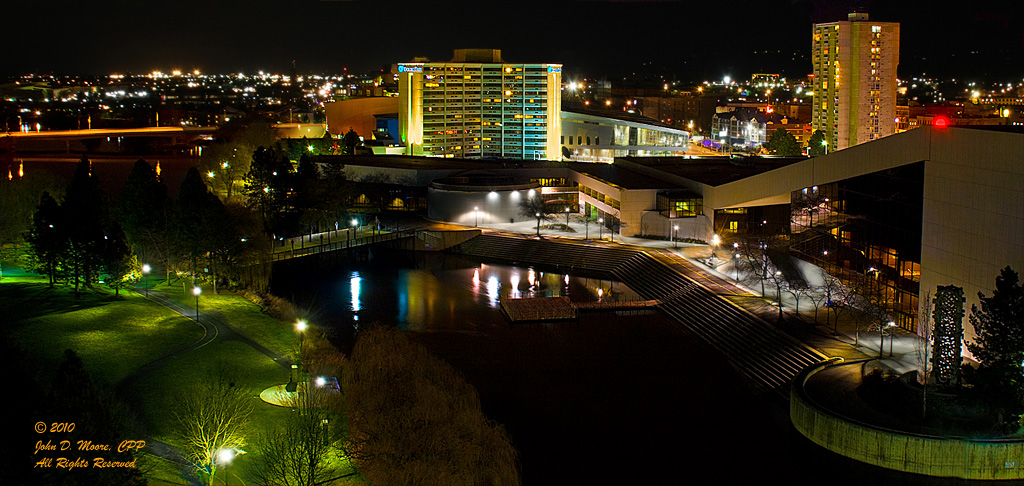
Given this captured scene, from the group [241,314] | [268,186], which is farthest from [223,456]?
[268,186]

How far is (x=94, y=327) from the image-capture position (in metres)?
16.7

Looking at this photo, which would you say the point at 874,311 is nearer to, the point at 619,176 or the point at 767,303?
the point at 767,303

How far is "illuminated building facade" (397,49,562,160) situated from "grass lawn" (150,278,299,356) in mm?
27030

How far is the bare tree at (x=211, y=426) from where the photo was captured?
10.7m

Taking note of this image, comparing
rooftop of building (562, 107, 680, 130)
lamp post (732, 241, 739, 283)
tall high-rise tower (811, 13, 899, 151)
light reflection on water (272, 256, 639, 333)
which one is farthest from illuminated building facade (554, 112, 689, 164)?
lamp post (732, 241, 739, 283)

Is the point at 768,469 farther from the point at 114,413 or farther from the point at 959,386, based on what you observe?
the point at 114,413

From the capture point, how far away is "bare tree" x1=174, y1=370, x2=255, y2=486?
35.2 ft

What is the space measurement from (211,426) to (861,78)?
131ft

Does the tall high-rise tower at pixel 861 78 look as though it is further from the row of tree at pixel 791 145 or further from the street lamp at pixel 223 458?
the street lamp at pixel 223 458

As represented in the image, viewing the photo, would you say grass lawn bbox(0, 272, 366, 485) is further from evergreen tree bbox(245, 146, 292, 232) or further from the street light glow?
evergreen tree bbox(245, 146, 292, 232)

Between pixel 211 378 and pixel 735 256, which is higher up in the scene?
pixel 735 256

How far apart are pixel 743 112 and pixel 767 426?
45192mm

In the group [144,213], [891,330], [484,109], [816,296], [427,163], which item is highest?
[484,109]

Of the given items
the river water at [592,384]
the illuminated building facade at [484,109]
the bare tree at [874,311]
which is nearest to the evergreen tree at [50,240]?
the river water at [592,384]
